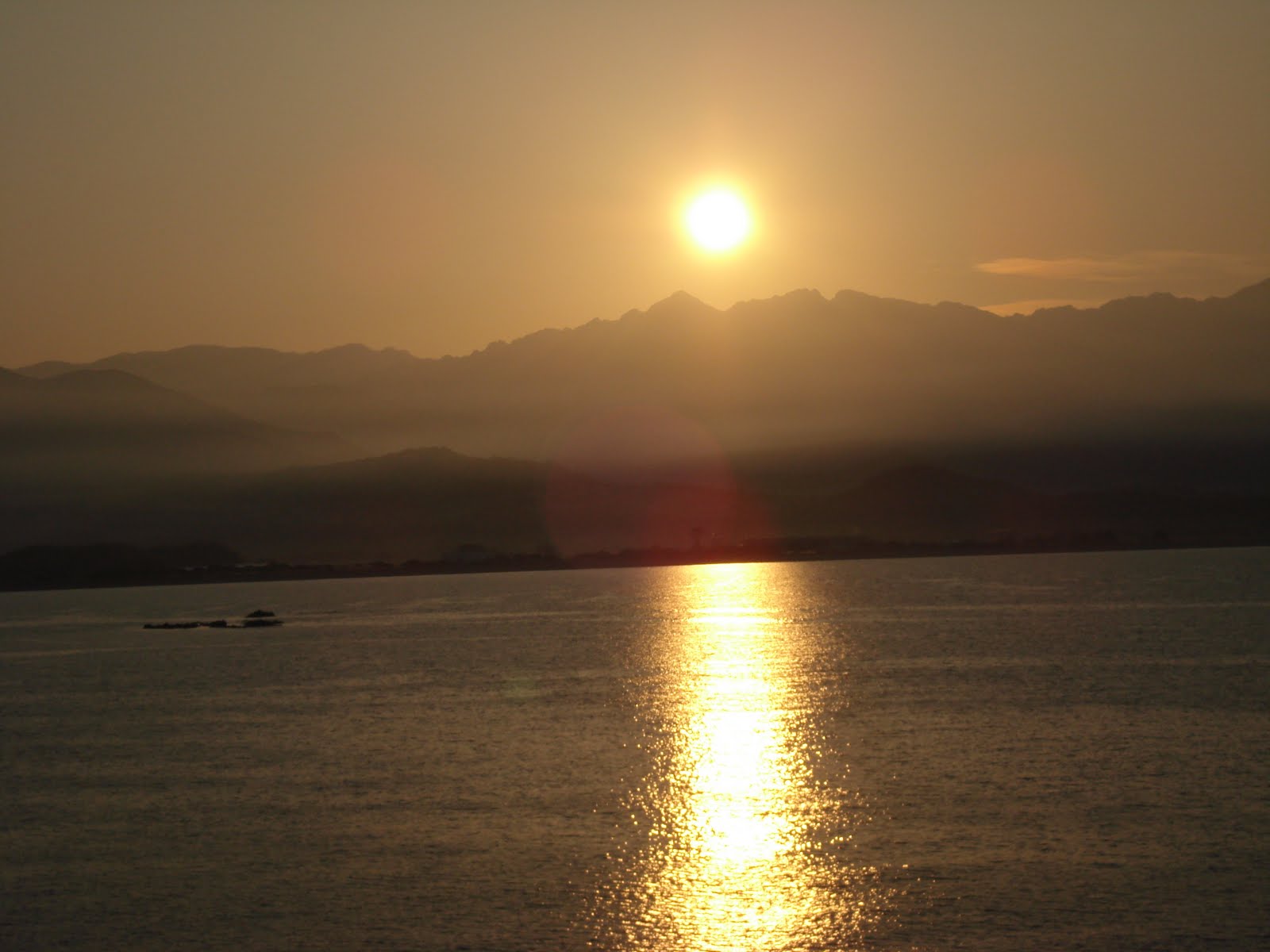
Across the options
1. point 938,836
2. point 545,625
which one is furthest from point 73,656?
point 938,836

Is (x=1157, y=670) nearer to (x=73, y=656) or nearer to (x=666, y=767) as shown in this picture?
(x=666, y=767)

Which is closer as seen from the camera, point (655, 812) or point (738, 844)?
point (738, 844)

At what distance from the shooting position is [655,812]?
49688 millimetres

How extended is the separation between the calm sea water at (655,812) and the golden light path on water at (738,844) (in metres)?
0.18

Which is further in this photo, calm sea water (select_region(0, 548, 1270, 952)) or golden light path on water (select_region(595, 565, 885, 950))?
calm sea water (select_region(0, 548, 1270, 952))

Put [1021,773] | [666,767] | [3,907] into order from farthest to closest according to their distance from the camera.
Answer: [666,767] < [1021,773] < [3,907]

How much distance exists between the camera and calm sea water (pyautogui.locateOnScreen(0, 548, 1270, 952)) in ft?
118

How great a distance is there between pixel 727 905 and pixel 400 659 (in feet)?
317

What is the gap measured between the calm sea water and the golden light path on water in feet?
0.59

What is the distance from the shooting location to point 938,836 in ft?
145

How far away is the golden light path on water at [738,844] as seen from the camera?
35000 millimetres

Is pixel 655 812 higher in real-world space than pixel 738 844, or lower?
higher

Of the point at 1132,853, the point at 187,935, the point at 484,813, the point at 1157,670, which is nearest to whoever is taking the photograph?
the point at 187,935

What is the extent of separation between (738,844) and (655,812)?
6.15m
